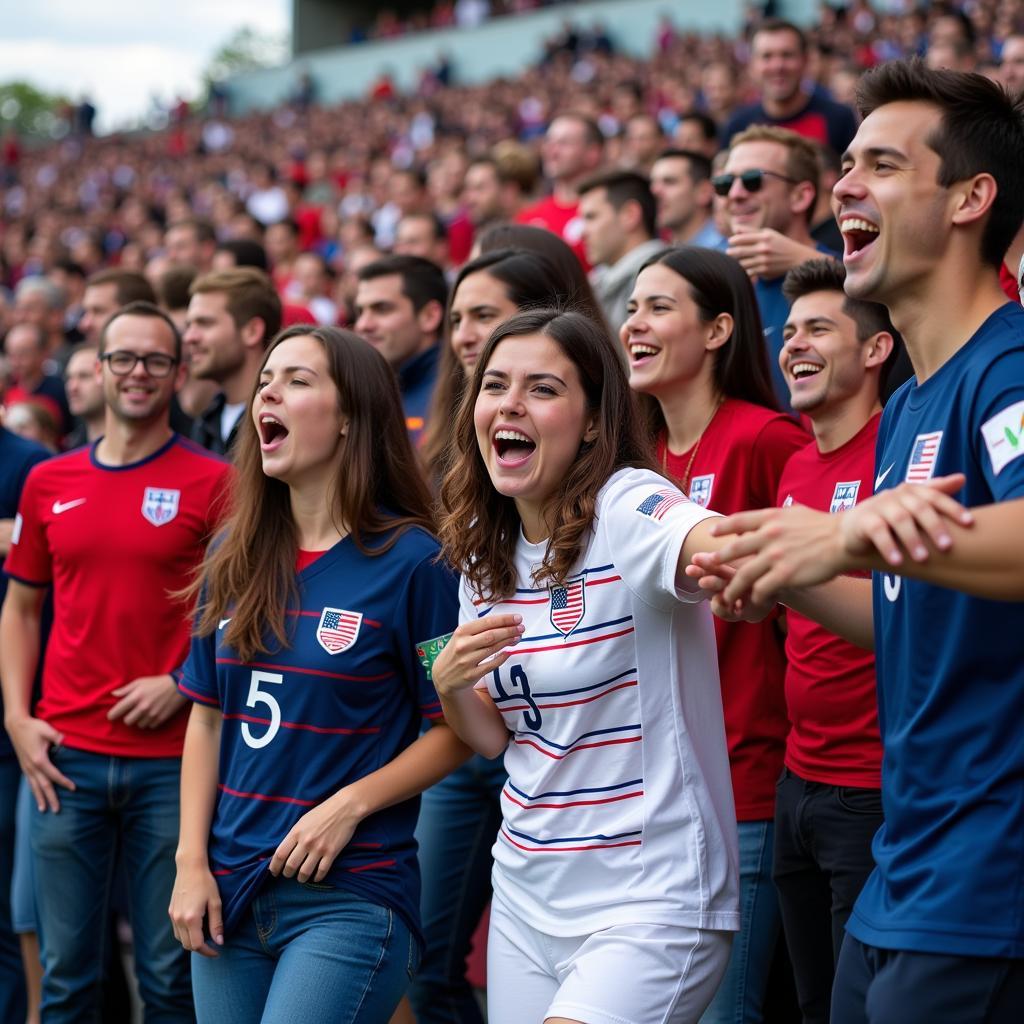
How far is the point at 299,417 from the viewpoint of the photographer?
11.7ft

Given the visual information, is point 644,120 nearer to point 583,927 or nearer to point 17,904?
point 17,904

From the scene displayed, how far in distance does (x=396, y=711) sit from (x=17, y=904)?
2.96 m

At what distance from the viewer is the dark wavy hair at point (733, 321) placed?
13.1ft

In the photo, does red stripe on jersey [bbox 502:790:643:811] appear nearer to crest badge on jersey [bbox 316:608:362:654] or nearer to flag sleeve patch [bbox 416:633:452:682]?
flag sleeve patch [bbox 416:633:452:682]

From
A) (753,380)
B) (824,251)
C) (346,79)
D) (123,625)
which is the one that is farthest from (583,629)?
(346,79)

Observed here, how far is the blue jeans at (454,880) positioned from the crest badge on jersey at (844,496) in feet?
4.47

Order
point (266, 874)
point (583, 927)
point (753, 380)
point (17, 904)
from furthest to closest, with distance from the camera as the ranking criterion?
point (17, 904)
point (753, 380)
point (266, 874)
point (583, 927)

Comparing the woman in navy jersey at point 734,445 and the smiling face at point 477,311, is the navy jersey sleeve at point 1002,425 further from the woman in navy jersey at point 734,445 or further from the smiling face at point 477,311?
the smiling face at point 477,311

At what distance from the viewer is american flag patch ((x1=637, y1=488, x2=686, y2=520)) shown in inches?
105

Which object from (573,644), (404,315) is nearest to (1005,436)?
(573,644)

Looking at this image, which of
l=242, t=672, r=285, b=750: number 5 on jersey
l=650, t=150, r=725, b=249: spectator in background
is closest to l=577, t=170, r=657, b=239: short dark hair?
l=650, t=150, r=725, b=249: spectator in background

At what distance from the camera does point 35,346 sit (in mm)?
7742

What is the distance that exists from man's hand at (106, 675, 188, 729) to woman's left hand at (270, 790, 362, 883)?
1184mm

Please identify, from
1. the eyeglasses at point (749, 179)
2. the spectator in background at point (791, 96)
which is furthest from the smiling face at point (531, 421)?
the spectator in background at point (791, 96)
